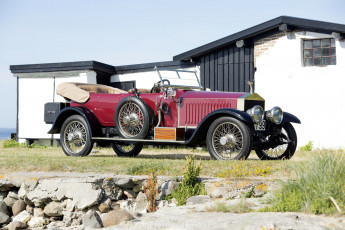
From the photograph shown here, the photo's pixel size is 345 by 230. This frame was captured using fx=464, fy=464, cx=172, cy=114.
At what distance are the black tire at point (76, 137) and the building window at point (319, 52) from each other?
6.28 meters

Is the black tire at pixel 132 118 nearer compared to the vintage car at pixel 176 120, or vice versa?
the vintage car at pixel 176 120

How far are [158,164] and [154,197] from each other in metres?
1.10

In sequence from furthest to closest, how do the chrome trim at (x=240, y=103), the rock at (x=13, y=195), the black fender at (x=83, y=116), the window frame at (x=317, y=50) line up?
the window frame at (x=317, y=50)
the black fender at (x=83, y=116)
the chrome trim at (x=240, y=103)
the rock at (x=13, y=195)

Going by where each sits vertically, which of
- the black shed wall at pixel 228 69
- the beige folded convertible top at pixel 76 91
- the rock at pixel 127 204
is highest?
the black shed wall at pixel 228 69

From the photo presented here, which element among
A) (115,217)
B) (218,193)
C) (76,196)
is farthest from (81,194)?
(218,193)

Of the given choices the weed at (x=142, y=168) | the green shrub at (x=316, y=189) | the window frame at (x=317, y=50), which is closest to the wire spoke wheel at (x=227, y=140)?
the weed at (x=142, y=168)

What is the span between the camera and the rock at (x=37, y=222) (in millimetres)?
6709

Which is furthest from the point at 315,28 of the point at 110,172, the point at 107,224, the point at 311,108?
the point at 107,224

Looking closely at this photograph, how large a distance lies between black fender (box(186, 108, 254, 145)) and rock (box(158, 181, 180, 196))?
5.55ft

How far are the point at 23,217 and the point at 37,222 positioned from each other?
1.11 feet

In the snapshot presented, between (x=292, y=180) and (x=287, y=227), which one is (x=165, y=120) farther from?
(x=287, y=227)

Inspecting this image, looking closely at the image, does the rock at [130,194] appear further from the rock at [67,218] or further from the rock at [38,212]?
the rock at [38,212]

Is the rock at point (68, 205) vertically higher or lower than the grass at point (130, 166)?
lower

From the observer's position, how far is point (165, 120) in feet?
28.7
